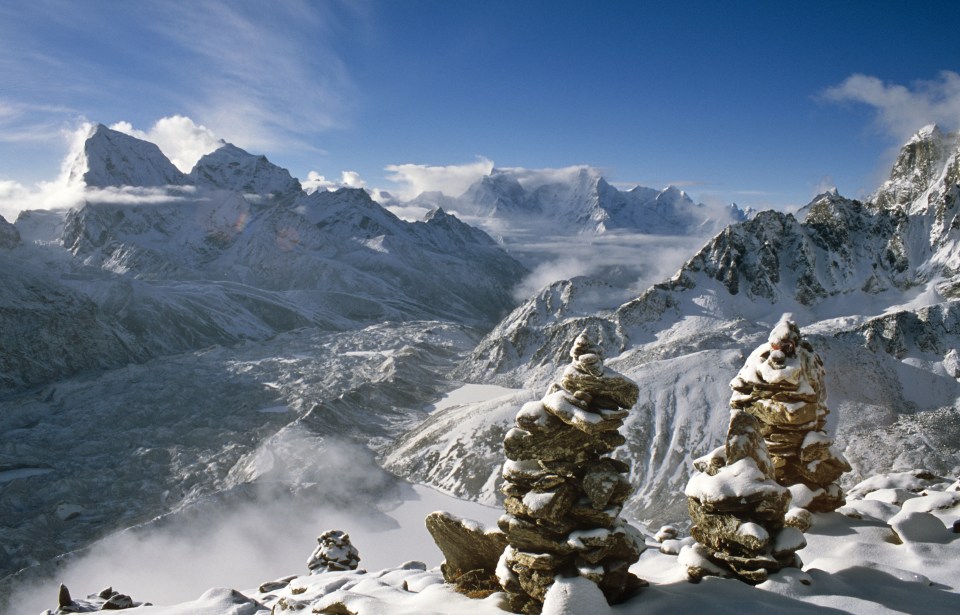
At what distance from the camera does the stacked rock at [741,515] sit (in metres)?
21.0

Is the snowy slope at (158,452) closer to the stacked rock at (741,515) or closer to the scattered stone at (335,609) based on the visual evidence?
the scattered stone at (335,609)

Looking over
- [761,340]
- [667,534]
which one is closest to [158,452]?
[667,534]

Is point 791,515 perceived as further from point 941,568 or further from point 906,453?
point 906,453

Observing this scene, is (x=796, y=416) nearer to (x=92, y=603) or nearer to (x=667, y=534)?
(x=667, y=534)

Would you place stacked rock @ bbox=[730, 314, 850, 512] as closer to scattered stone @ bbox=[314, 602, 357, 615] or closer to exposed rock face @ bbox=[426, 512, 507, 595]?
exposed rock face @ bbox=[426, 512, 507, 595]

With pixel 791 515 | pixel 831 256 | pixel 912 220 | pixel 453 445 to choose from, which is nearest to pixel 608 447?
pixel 791 515

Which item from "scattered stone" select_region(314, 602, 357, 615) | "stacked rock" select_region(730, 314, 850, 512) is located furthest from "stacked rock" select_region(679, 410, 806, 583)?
"scattered stone" select_region(314, 602, 357, 615)

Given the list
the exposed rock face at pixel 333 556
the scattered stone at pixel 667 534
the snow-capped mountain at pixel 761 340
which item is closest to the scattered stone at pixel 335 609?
the scattered stone at pixel 667 534

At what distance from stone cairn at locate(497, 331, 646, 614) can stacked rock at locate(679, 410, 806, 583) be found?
2604 mm

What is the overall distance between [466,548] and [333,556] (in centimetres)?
2805

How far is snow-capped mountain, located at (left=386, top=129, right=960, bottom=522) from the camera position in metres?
93.9

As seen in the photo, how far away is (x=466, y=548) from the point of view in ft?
89.2

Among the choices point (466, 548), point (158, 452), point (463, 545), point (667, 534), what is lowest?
point (158, 452)

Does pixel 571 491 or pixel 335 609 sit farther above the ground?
pixel 571 491
